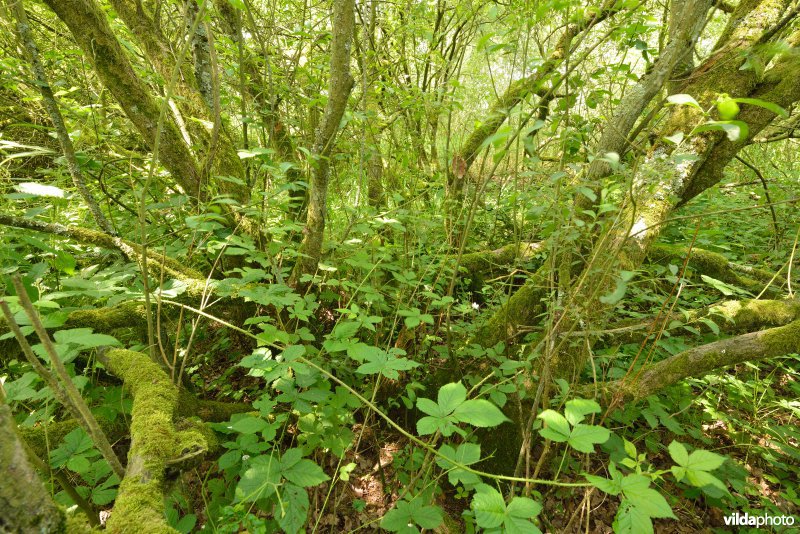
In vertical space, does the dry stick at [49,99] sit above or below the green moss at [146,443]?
above

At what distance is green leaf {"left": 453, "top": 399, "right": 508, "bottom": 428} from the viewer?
0.94m

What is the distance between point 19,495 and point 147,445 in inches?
19.9

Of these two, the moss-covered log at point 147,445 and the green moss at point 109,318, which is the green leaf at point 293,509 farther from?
the green moss at point 109,318

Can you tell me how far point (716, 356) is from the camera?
1741mm

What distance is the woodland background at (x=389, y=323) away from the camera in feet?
4.09

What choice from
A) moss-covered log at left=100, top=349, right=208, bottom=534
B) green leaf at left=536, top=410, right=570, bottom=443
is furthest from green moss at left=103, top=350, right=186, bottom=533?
green leaf at left=536, top=410, right=570, bottom=443

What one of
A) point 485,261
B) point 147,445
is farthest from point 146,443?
point 485,261

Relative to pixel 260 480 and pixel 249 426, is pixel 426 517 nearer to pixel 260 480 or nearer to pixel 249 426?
pixel 260 480

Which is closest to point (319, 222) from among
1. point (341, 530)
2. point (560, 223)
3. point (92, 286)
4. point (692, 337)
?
point (92, 286)

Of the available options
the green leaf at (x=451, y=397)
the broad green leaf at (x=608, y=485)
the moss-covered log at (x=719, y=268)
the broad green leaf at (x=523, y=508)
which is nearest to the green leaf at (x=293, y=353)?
the green leaf at (x=451, y=397)

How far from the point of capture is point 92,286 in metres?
1.49

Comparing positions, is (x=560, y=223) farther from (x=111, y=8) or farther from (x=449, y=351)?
(x=111, y=8)

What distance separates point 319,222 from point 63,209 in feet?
9.16

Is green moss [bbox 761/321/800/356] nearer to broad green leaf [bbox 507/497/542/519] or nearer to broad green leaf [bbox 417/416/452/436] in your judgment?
broad green leaf [bbox 507/497/542/519]
